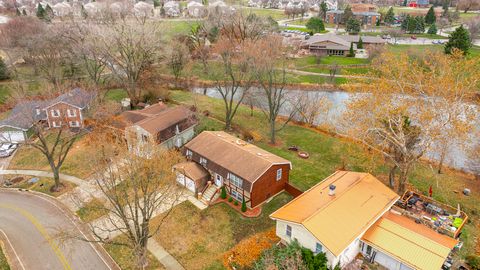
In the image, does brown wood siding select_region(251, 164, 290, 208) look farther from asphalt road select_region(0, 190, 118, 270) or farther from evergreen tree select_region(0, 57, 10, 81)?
evergreen tree select_region(0, 57, 10, 81)

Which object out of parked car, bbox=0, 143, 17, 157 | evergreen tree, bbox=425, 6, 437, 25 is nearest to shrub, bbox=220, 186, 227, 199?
parked car, bbox=0, 143, 17, 157

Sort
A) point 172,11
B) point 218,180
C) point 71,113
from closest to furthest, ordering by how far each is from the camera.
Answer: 1. point 218,180
2. point 71,113
3. point 172,11

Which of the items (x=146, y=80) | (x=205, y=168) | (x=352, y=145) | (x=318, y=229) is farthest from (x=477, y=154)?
(x=146, y=80)

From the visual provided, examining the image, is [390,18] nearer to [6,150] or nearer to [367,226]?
[367,226]

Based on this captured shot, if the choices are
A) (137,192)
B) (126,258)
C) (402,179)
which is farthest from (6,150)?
(402,179)

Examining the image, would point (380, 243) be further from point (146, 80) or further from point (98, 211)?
point (146, 80)

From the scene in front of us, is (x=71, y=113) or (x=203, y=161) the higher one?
(x=71, y=113)

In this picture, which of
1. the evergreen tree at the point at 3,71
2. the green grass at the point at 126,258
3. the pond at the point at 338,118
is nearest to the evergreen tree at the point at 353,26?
the pond at the point at 338,118
